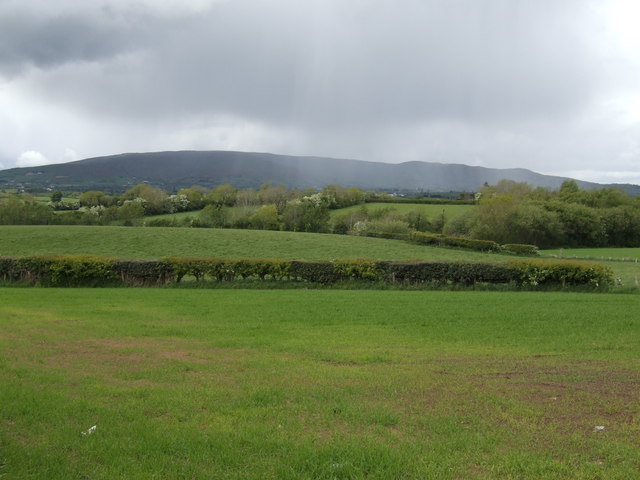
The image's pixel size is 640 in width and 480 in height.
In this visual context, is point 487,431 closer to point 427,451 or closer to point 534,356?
point 427,451

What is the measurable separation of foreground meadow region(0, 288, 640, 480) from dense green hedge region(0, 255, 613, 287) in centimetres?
1117

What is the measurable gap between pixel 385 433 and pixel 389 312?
34.7ft

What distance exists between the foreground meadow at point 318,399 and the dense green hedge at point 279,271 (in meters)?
11.2

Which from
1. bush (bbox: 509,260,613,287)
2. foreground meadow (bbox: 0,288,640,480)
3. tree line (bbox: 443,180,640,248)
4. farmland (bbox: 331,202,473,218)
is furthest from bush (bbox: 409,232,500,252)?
foreground meadow (bbox: 0,288,640,480)

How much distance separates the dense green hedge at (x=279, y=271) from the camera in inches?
978

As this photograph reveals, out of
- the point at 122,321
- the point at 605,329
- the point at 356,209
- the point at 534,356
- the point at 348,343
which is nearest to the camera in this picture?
the point at 534,356

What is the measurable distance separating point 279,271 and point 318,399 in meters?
19.4

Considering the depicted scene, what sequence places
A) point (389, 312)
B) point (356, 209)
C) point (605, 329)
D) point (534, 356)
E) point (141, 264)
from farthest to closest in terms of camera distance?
point (356, 209)
point (141, 264)
point (389, 312)
point (605, 329)
point (534, 356)

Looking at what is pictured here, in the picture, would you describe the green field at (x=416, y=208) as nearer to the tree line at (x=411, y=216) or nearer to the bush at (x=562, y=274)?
the tree line at (x=411, y=216)

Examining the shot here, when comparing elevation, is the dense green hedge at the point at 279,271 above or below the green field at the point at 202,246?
above

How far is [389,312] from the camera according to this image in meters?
15.9

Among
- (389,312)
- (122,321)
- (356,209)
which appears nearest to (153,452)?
(122,321)

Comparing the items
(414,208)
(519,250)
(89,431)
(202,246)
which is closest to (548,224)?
(519,250)

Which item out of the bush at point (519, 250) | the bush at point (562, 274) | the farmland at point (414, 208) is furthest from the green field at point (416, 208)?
the bush at point (562, 274)
